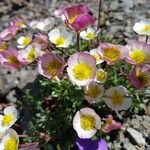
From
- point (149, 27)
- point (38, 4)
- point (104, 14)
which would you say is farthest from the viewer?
point (38, 4)

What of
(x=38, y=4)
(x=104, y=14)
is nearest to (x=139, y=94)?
(x=104, y=14)

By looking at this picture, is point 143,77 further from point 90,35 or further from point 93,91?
point 90,35

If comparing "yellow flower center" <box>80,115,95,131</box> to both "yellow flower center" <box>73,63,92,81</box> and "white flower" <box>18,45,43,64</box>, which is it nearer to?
"yellow flower center" <box>73,63,92,81</box>

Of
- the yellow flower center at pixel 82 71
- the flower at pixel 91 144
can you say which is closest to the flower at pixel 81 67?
the yellow flower center at pixel 82 71

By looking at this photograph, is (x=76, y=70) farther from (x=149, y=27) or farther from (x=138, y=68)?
(x=149, y=27)

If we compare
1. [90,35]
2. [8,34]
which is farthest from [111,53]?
[8,34]

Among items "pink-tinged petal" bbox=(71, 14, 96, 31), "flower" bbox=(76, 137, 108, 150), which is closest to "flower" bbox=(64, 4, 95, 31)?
"pink-tinged petal" bbox=(71, 14, 96, 31)

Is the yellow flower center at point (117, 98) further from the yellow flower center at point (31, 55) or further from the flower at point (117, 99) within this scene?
the yellow flower center at point (31, 55)
